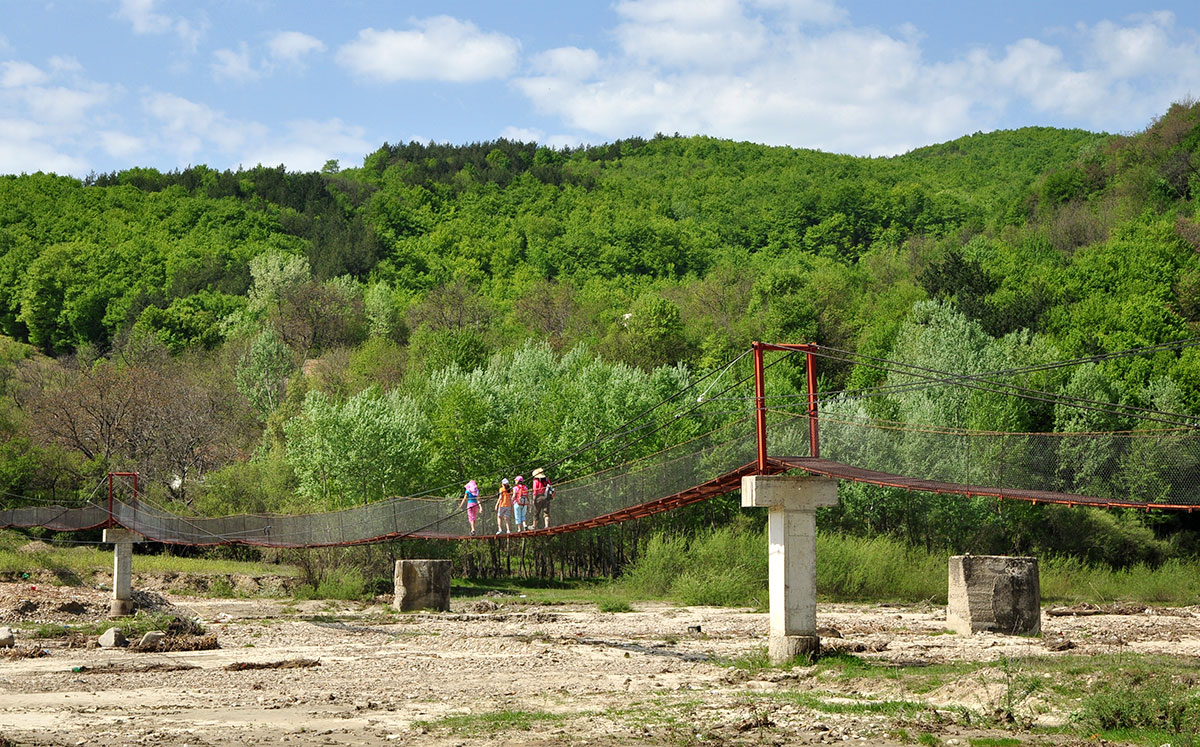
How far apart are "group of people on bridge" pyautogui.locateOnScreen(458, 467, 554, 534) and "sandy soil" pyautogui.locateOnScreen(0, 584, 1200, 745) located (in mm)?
1834

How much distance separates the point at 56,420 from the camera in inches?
1639

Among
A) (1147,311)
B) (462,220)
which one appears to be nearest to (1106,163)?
(1147,311)

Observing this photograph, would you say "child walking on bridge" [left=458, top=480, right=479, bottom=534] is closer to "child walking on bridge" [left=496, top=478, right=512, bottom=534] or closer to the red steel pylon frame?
"child walking on bridge" [left=496, top=478, right=512, bottom=534]

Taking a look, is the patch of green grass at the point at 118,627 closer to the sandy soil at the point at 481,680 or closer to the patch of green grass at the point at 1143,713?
the sandy soil at the point at 481,680

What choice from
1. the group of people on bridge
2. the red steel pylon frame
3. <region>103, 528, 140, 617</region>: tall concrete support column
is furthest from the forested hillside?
the red steel pylon frame

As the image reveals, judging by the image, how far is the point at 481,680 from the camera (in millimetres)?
14805

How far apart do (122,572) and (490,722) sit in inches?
609

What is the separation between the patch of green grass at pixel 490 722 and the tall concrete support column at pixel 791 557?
3.76 meters

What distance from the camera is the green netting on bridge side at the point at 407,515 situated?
655 inches

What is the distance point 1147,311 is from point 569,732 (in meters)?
39.0

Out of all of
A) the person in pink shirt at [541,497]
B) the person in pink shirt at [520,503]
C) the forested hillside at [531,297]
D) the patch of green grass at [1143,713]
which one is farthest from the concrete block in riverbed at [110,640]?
the patch of green grass at [1143,713]

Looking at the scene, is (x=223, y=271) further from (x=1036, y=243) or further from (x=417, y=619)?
(x=417, y=619)

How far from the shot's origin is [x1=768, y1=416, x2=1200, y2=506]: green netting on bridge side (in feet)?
48.7

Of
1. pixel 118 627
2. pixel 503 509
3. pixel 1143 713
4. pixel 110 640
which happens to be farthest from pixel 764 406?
pixel 118 627
